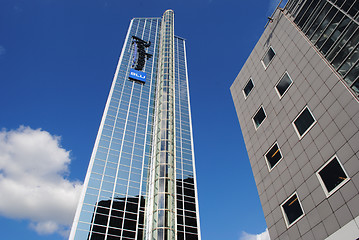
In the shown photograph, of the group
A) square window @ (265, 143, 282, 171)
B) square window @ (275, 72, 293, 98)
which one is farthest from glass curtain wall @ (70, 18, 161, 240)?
square window @ (275, 72, 293, 98)

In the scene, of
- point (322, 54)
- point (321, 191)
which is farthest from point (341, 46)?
point (321, 191)

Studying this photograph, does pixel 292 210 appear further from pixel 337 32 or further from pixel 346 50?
pixel 337 32

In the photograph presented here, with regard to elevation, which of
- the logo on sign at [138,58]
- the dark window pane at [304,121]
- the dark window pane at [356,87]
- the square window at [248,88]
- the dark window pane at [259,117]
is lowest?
the dark window pane at [356,87]

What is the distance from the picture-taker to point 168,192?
4462cm

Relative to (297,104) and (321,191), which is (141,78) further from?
(321,191)

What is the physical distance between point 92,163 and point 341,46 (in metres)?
43.5

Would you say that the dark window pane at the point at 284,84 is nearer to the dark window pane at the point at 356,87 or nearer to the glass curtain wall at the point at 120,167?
the dark window pane at the point at 356,87

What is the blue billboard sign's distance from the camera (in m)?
70.4

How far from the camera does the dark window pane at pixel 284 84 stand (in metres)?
22.9

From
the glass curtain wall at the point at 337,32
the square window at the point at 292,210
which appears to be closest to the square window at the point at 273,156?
the square window at the point at 292,210

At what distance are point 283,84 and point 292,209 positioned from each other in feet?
35.5

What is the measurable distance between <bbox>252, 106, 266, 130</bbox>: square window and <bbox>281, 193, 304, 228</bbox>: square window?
27.5 feet

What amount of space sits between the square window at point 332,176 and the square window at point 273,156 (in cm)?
454

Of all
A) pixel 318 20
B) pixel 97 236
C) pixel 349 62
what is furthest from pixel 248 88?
pixel 97 236
